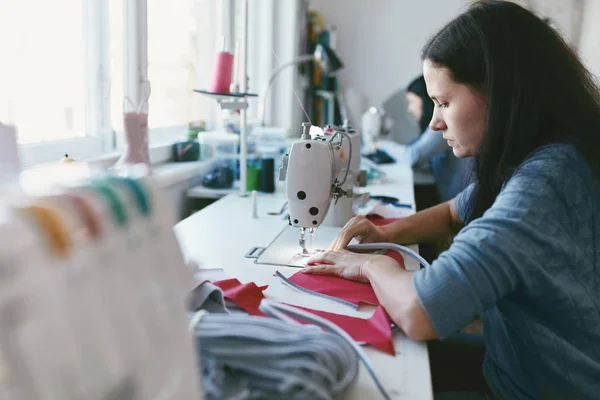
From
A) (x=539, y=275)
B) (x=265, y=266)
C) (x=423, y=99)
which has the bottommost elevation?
(x=265, y=266)

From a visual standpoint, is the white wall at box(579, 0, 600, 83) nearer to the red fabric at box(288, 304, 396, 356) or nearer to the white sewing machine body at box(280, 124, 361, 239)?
the white sewing machine body at box(280, 124, 361, 239)

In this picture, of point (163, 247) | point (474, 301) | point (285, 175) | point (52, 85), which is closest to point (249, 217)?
point (285, 175)

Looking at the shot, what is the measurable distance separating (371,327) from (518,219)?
0.31 meters

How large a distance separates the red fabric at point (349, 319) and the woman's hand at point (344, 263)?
169 millimetres

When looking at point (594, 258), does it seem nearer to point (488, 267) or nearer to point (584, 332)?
point (584, 332)

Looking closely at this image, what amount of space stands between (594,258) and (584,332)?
0.45 ft

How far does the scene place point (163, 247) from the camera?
2.06 ft

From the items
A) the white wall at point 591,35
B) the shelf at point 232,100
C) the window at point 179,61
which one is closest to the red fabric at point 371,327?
the shelf at point 232,100

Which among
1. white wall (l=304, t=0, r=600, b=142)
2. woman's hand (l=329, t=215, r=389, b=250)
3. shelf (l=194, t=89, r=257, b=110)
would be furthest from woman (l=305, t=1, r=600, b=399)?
white wall (l=304, t=0, r=600, b=142)

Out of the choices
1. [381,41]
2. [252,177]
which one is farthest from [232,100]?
[381,41]

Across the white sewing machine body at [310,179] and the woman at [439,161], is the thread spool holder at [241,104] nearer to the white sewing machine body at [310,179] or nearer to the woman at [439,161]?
the white sewing machine body at [310,179]

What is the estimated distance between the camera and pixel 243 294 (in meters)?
1.14

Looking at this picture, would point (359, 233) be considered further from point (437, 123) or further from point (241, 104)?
point (241, 104)

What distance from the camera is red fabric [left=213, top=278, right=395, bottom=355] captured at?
3.34ft
